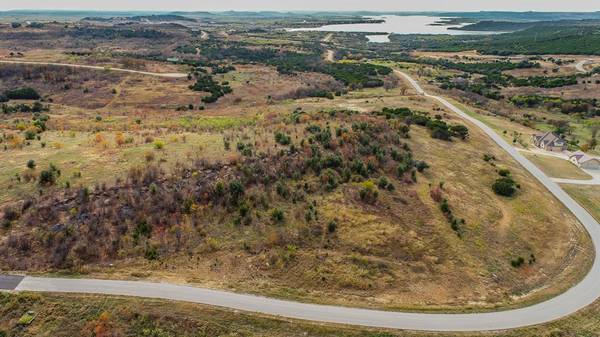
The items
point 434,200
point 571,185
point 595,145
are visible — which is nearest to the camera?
point 434,200

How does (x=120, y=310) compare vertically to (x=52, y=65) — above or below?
below

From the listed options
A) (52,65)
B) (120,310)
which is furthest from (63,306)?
(52,65)

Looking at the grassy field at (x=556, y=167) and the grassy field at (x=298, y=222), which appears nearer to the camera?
the grassy field at (x=298, y=222)

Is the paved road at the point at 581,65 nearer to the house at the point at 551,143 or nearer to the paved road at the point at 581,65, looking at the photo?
the paved road at the point at 581,65

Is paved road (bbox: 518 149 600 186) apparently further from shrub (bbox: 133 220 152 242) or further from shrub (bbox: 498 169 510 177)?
shrub (bbox: 133 220 152 242)

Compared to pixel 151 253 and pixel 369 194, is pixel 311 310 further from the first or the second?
pixel 369 194

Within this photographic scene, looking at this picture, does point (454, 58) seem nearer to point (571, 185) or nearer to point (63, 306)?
point (571, 185)

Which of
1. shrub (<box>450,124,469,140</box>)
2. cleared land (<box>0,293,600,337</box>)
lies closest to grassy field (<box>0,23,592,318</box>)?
cleared land (<box>0,293,600,337</box>)

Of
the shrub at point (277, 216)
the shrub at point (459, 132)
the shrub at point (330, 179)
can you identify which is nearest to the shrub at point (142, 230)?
the shrub at point (277, 216)
